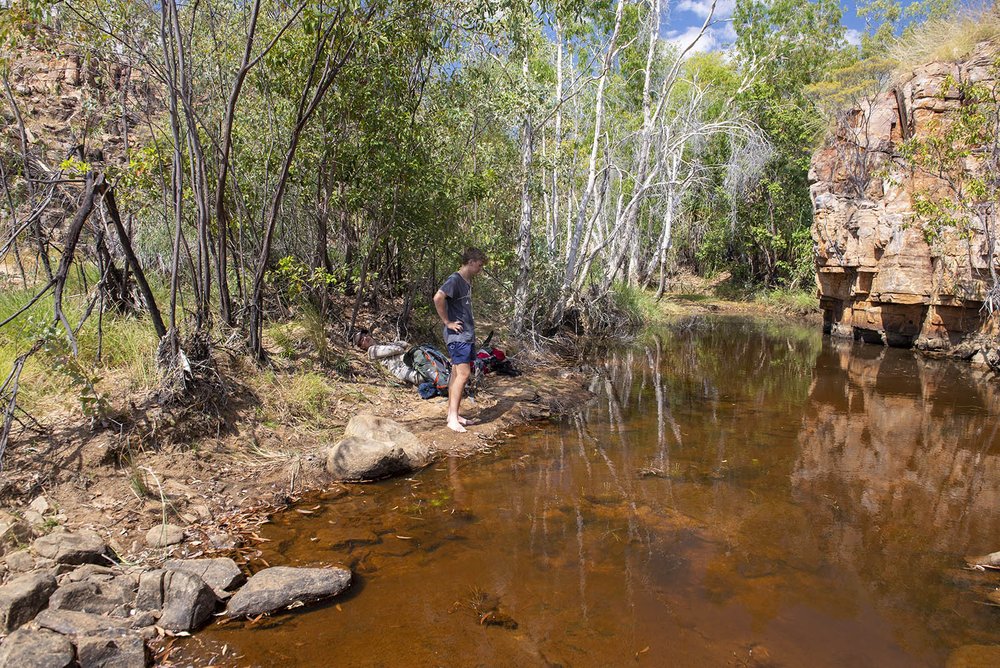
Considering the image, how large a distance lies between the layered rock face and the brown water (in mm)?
5501

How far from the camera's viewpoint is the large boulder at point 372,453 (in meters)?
5.01

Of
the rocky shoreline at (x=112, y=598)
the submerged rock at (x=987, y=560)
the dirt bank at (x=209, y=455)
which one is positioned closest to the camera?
the rocky shoreline at (x=112, y=598)

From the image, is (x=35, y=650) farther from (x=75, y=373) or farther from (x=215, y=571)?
(x=75, y=373)

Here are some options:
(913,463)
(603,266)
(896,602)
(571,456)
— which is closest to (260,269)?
(571,456)

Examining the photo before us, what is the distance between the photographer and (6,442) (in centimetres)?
400

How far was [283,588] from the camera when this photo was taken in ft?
10.7

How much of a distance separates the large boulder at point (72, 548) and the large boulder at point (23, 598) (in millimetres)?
286

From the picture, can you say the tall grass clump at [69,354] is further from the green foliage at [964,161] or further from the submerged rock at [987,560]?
the green foliage at [964,161]

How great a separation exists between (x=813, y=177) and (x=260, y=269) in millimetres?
15555

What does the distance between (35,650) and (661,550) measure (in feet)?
11.1

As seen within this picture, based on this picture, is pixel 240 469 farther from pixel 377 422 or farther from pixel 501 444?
pixel 501 444

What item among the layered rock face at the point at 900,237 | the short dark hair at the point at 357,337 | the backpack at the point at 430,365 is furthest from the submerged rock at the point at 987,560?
the layered rock face at the point at 900,237

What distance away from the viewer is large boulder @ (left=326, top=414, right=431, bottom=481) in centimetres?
501

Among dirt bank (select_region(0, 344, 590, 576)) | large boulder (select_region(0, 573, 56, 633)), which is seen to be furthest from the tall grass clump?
large boulder (select_region(0, 573, 56, 633))
